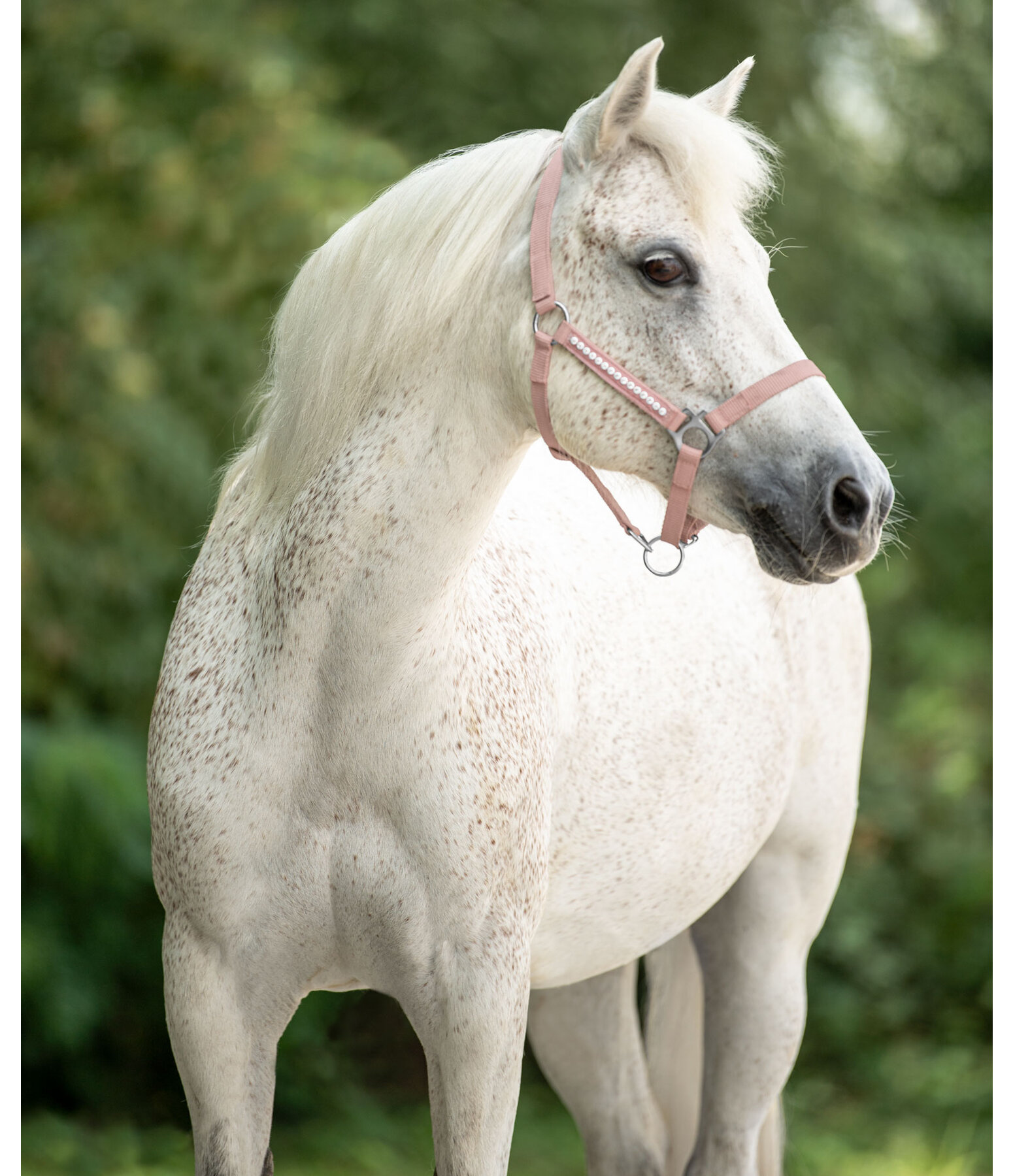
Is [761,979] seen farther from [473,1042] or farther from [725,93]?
[725,93]

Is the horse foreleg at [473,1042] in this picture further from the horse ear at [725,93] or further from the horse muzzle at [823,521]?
the horse ear at [725,93]

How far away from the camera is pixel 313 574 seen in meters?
1.47

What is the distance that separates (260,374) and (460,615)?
259cm

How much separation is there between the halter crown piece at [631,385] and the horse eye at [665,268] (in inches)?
3.8

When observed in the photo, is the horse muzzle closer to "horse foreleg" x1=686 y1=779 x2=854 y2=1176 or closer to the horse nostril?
the horse nostril

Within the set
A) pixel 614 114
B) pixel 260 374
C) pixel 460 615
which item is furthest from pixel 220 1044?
pixel 260 374

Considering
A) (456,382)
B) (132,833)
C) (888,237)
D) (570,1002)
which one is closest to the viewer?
(456,382)

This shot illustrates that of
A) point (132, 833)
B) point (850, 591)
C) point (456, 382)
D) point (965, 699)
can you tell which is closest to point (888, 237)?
point (965, 699)

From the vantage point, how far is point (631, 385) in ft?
4.30

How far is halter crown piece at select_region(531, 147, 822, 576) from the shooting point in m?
1.28

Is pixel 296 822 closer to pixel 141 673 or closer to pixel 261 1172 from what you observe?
pixel 261 1172

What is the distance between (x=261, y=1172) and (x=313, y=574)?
0.79 meters

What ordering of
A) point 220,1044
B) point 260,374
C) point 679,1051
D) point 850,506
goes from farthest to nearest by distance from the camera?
point 260,374
point 679,1051
point 220,1044
point 850,506

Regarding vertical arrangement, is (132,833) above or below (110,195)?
below
